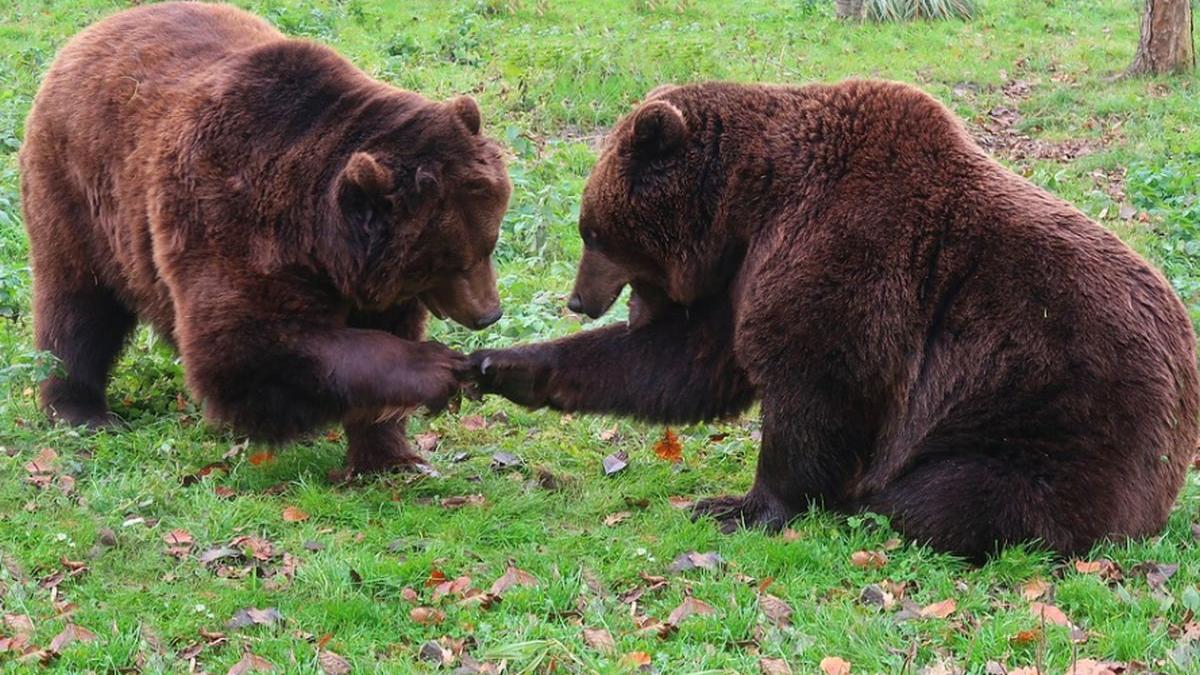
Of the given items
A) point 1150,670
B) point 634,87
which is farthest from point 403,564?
point 634,87

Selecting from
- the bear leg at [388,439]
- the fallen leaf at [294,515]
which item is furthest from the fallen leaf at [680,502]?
the fallen leaf at [294,515]

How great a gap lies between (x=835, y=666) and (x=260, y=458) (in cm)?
348

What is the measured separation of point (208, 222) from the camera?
6230 mm

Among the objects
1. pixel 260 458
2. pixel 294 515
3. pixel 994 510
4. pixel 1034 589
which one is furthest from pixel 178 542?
pixel 1034 589

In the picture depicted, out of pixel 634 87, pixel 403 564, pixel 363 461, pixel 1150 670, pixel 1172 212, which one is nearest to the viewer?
pixel 1150 670

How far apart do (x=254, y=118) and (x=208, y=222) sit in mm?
521

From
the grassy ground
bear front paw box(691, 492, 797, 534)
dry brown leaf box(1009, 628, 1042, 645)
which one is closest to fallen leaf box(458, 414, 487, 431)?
the grassy ground

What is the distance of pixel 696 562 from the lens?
5.66 m

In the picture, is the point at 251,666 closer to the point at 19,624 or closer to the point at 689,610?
the point at 19,624

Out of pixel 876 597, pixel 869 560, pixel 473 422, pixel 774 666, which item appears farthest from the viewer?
pixel 473 422

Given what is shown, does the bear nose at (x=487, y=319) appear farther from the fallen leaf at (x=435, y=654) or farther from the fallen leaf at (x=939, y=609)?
the fallen leaf at (x=939, y=609)

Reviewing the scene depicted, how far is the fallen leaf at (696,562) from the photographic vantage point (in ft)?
18.5

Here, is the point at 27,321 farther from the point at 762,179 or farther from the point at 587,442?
the point at 762,179

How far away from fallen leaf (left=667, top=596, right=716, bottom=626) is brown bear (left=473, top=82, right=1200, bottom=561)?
997 millimetres
